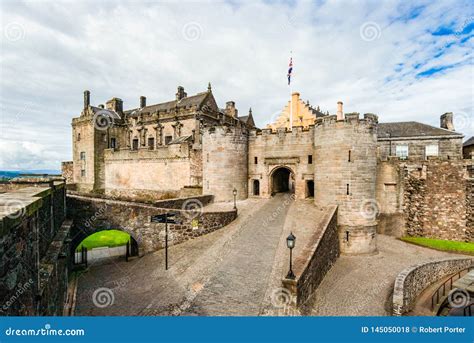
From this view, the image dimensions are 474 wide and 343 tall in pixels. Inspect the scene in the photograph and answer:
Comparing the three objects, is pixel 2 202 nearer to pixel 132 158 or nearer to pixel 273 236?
pixel 273 236

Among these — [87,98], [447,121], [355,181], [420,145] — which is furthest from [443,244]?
[87,98]

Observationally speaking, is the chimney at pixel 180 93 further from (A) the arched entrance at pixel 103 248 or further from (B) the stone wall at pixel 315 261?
(B) the stone wall at pixel 315 261

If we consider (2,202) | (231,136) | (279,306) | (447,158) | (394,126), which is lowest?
(279,306)

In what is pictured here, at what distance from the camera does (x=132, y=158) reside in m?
29.8

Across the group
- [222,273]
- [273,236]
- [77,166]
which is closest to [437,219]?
[273,236]

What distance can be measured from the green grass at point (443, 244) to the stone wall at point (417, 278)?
1.09 m

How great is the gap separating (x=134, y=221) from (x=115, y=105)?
27278mm

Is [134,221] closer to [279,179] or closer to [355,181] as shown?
[355,181]

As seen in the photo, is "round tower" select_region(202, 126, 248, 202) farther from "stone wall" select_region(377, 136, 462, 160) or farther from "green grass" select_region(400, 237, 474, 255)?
"stone wall" select_region(377, 136, 462, 160)

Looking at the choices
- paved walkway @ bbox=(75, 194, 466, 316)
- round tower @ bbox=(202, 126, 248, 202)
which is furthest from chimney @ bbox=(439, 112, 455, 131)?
round tower @ bbox=(202, 126, 248, 202)

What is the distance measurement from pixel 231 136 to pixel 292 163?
5.67 meters

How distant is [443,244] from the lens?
1850cm

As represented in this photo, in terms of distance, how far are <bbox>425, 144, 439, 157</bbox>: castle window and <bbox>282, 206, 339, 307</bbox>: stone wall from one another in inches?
588

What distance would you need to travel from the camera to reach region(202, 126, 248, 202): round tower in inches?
854
